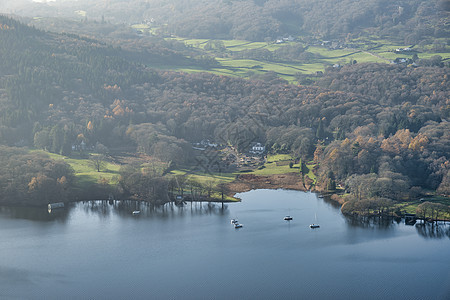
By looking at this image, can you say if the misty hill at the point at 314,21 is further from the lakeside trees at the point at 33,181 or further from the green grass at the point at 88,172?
the lakeside trees at the point at 33,181

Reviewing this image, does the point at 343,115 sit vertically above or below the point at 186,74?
below

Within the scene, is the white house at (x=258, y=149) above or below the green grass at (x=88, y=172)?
above

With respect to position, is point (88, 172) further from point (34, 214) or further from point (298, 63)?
point (298, 63)

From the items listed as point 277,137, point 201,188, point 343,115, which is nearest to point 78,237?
point 201,188

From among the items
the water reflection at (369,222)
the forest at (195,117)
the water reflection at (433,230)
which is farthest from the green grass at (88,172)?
the water reflection at (433,230)

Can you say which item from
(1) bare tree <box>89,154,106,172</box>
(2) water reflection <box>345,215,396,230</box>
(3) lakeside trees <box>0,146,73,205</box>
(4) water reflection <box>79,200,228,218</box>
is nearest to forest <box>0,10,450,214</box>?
(3) lakeside trees <box>0,146,73,205</box>

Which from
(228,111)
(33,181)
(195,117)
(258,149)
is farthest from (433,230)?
(228,111)

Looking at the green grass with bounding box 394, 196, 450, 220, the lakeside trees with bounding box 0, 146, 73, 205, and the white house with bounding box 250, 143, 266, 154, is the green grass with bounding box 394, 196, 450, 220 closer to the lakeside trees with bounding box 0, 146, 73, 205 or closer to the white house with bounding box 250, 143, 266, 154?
the white house with bounding box 250, 143, 266, 154

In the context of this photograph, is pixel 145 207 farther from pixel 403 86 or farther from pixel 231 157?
pixel 403 86
